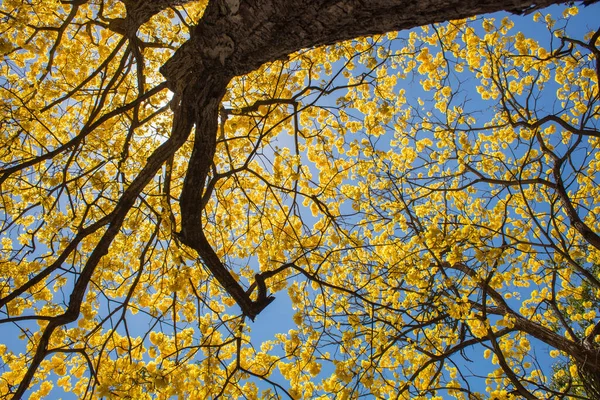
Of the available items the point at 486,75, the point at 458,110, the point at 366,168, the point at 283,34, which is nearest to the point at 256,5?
the point at 283,34

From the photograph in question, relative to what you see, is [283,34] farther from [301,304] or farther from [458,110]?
[458,110]

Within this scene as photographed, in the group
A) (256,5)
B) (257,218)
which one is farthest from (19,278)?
(256,5)

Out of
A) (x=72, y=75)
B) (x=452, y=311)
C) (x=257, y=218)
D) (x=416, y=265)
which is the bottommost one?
(x=452, y=311)

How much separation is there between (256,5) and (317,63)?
3.37 metres

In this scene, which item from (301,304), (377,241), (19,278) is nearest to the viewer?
(19,278)

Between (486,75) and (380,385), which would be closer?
(380,385)

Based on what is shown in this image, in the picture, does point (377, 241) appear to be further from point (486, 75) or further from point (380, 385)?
point (486, 75)

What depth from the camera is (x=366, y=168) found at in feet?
15.3

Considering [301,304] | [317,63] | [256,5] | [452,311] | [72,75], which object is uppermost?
[72,75]

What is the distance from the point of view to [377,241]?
5.81 m

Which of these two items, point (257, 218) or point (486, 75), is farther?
point (486, 75)

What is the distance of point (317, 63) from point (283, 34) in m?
3.32

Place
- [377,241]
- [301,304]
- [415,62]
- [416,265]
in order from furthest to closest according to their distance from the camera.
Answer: [377,241] < [415,62] < [301,304] < [416,265]

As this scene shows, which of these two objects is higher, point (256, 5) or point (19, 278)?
point (19, 278)
